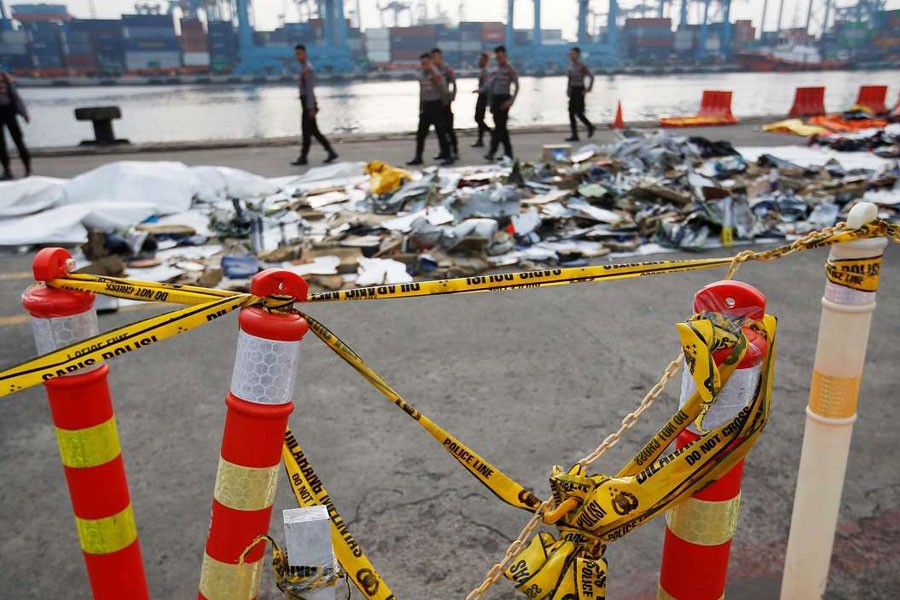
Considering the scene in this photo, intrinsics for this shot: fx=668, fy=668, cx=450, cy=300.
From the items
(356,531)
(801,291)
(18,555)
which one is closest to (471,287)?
(356,531)

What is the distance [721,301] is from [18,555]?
308 cm

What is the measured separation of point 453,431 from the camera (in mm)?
3857

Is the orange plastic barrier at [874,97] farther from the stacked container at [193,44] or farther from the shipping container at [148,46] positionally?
the shipping container at [148,46]

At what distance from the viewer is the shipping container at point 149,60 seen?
→ 105875mm

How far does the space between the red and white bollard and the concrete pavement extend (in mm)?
940

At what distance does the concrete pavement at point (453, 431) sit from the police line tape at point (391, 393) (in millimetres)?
1096

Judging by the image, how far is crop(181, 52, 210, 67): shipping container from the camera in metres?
106

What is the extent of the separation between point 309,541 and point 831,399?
1.64 metres

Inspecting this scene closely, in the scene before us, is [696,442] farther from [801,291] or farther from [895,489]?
[801,291]

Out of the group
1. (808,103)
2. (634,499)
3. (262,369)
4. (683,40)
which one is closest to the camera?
(262,369)

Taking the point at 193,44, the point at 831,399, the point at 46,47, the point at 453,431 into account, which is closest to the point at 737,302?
the point at 831,399

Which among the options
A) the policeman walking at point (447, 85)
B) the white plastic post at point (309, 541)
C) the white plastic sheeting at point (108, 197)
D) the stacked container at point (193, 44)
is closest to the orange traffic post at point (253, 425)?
the white plastic post at point (309, 541)

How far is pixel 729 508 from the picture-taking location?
5.75ft

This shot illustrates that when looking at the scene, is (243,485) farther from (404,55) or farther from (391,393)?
(404,55)
